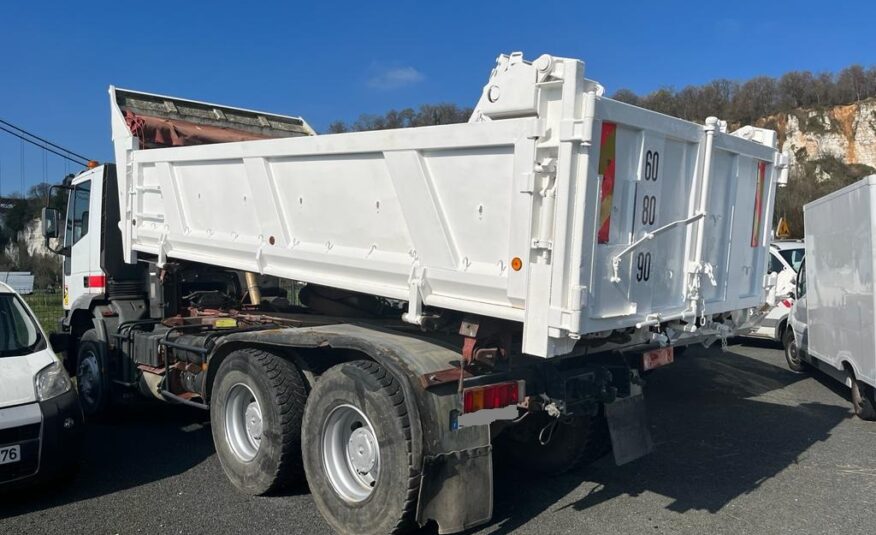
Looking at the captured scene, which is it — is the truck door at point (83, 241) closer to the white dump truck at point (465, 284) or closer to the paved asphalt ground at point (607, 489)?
the paved asphalt ground at point (607, 489)

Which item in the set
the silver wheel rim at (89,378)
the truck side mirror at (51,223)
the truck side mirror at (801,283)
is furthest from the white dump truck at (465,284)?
the truck side mirror at (801,283)

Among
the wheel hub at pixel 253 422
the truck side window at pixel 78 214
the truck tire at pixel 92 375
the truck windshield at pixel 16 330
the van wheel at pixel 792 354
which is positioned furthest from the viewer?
the van wheel at pixel 792 354

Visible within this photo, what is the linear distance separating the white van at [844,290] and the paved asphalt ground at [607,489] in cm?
61

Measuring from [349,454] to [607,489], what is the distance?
207 centimetres

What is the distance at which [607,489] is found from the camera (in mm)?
5195

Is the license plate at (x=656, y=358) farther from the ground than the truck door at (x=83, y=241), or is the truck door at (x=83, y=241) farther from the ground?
the truck door at (x=83, y=241)

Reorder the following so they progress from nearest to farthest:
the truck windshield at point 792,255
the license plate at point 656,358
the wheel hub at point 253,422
Result: the license plate at point 656,358
the wheel hub at point 253,422
the truck windshield at point 792,255

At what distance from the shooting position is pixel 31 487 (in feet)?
16.3

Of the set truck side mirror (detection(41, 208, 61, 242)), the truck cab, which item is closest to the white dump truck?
the truck cab

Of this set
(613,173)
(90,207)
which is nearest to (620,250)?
(613,173)

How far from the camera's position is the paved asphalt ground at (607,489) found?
4.52m

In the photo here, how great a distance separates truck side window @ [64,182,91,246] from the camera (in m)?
7.77

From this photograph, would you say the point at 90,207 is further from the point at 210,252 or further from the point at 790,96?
the point at 790,96

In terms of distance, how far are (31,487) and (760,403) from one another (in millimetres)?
7425
